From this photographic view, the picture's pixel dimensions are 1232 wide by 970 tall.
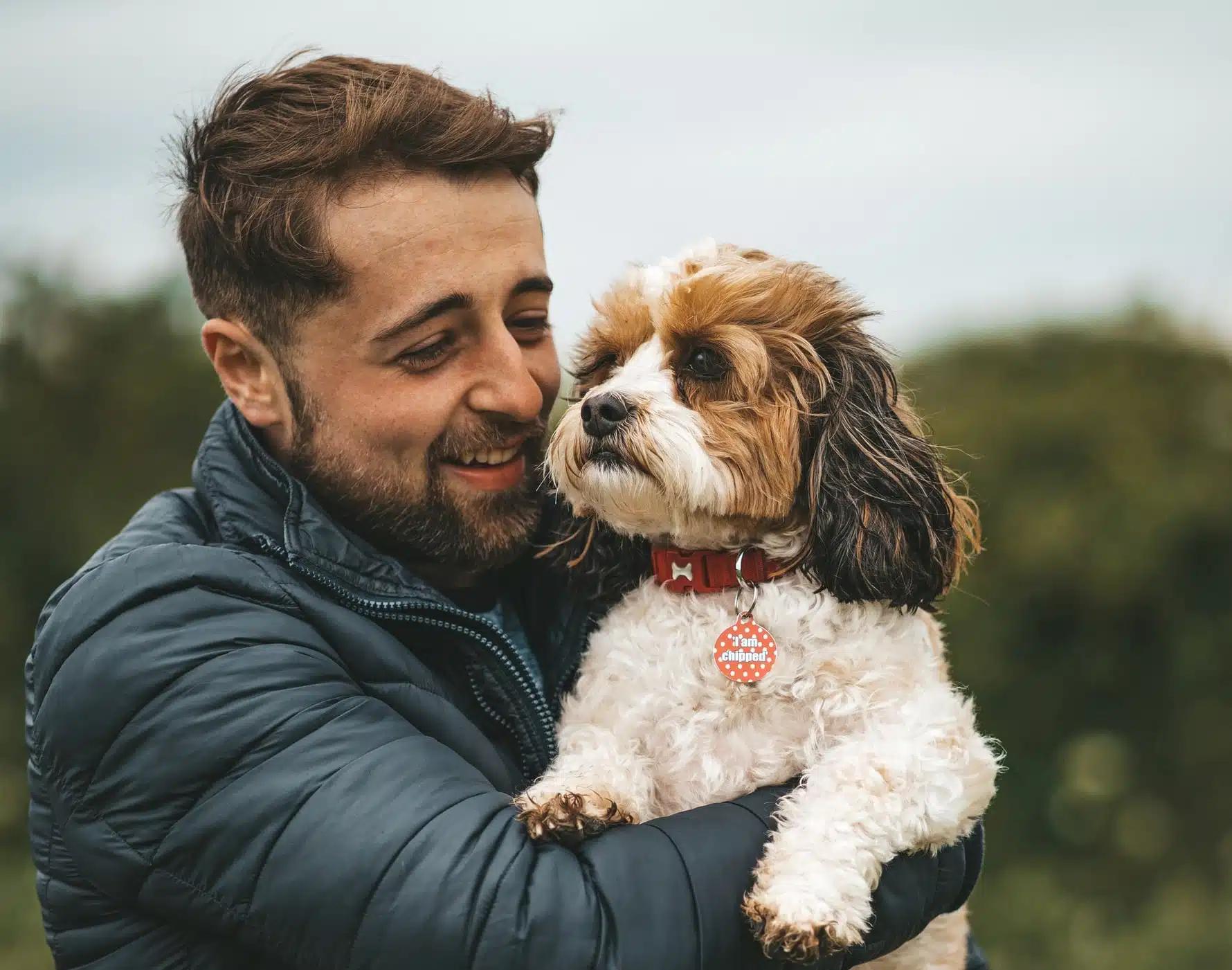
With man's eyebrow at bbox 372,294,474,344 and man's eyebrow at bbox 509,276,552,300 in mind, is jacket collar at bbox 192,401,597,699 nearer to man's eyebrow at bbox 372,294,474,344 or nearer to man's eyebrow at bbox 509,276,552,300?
man's eyebrow at bbox 372,294,474,344

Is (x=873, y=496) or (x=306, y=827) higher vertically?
(x=873, y=496)

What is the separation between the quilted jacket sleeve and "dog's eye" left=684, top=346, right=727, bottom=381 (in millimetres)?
1049

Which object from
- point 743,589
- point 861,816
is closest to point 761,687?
point 743,589

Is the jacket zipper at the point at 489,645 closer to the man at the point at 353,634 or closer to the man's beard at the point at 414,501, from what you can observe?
the man at the point at 353,634

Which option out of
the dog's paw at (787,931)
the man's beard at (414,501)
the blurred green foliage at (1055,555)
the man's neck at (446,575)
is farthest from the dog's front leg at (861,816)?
the blurred green foliage at (1055,555)

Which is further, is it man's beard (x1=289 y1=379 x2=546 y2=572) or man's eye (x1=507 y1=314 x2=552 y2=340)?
man's eye (x1=507 y1=314 x2=552 y2=340)

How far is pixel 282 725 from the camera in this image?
2.31 meters

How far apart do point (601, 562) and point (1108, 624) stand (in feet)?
27.9

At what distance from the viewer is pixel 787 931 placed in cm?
232

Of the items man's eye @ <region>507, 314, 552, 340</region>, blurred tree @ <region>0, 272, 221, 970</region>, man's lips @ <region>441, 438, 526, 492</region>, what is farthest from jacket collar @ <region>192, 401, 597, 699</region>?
blurred tree @ <region>0, 272, 221, 970</region>

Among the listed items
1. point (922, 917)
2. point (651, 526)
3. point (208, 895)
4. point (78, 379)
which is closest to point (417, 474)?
point (651, 526)

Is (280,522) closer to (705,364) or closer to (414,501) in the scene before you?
(414,501)

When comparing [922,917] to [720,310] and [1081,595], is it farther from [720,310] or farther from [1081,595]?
[1081,595]

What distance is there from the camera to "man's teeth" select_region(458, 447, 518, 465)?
10.5 ft
